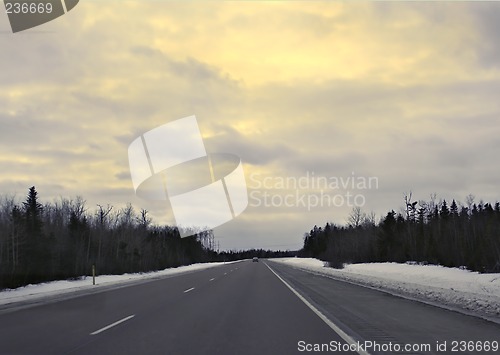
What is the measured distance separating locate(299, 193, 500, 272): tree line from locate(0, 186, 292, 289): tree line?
3094cm

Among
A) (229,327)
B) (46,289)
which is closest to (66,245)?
(46,289)

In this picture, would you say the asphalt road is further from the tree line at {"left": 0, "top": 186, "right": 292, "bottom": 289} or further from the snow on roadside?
the tree line at {"left": 0, "top": 186, "right": 292, "bottom": 289}

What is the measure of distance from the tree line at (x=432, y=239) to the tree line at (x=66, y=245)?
30.9 metres

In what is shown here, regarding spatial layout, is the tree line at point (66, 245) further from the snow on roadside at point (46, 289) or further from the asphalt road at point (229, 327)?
the asphalt road at point (229, 327)

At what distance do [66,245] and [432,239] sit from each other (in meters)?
48.8

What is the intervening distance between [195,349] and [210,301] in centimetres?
1029

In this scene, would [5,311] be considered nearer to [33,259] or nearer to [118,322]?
[118,322]

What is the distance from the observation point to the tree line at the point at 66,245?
138ft

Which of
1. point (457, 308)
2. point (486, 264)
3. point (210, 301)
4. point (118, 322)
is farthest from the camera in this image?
point (486, 264)

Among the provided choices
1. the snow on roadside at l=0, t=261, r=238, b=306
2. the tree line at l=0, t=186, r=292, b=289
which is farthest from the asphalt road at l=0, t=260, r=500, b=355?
the tree line at l=0, t=186, r=292, b=289

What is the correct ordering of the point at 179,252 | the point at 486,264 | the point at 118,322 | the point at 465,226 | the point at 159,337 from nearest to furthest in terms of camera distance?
the point at 159,337 → the point at 118,322 → the point at 486,264 → the point at 465,226 → the point at 179,252

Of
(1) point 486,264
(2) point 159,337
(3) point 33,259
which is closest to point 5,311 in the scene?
(2) point 159,337

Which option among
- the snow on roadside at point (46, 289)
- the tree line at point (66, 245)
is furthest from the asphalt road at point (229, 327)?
the tree line at point (66, 245)

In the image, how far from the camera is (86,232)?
6862 cm
